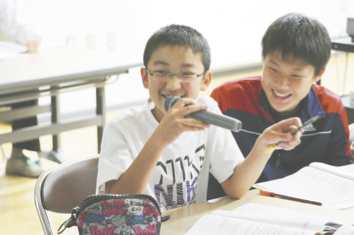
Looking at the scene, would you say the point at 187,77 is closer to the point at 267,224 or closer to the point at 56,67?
the point at 267,224

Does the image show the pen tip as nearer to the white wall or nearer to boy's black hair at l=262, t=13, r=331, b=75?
boy's black hair at l=262, t=13, r=331, b=75

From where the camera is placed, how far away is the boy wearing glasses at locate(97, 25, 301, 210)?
1052mm

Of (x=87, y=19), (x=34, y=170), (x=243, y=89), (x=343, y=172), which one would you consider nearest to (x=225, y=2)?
(x=87, y=19)

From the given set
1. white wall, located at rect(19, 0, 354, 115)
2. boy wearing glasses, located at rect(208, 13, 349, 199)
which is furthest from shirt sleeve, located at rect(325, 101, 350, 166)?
white wall, located at rect(19, 0, 354, 115)

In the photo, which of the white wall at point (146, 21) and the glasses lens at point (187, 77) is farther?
the white wall at point (146, 21)

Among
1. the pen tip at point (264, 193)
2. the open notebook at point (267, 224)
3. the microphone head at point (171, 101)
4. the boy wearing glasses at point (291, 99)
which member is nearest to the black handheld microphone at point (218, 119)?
the microphone head at point (171, 101)

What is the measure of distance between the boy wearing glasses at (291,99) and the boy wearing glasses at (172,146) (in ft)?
0.64

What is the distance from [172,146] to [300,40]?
0.56 m

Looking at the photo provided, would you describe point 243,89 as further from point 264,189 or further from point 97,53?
point 97,53

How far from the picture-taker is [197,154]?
4.09 ft

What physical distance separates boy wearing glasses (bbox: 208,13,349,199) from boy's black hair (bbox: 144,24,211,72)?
304 millimetres

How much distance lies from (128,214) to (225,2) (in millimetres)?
4675

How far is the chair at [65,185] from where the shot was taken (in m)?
1.14

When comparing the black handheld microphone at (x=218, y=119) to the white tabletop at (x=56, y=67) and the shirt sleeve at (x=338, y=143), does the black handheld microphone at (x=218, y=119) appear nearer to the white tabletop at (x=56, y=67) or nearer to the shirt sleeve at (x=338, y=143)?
the shirt sleeve at (x=338, y=143)
